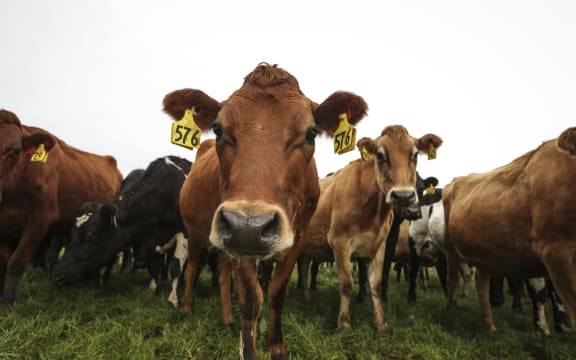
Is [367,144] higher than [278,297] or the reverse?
higher

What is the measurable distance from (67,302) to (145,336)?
1824mm

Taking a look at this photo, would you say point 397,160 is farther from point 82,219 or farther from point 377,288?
point 82,219

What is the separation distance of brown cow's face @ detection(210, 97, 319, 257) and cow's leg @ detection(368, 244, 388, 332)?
2.75 m

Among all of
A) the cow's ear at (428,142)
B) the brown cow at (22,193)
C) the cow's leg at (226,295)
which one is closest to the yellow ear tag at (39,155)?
the brown cow at (22,193)

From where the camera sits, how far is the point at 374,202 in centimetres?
517

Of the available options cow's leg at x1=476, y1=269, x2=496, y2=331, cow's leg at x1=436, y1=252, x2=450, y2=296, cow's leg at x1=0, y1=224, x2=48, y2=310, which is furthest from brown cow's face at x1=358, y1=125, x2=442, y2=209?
cow's leg at x1=0, y1=224, x2=48, y2=310

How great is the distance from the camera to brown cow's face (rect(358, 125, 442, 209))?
180 inches

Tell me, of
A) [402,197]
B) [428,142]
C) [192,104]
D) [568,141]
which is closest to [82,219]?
[192,104]

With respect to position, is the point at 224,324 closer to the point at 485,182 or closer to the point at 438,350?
the point at 438,350

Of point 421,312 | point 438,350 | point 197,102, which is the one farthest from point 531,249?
point 197,102

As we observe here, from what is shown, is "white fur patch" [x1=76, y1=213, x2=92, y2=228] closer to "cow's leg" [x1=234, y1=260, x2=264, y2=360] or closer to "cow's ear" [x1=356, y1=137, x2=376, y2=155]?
"cow's leg" [x1=234, y1=260, x2=264, y2=360]

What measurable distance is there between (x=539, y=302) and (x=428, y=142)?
284 cm

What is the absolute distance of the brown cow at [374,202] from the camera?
15.3 feet

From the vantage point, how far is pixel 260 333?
11.6 feet
